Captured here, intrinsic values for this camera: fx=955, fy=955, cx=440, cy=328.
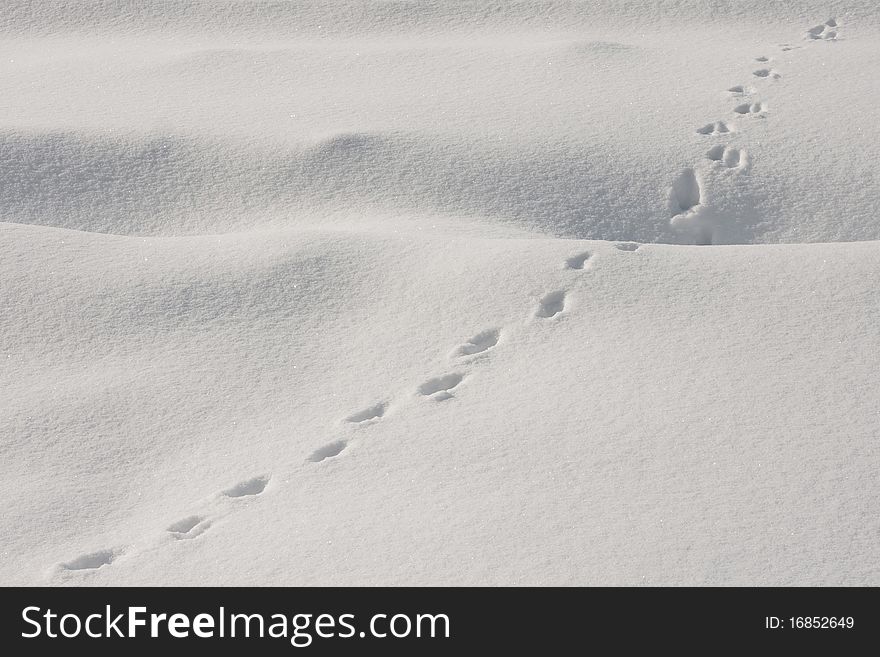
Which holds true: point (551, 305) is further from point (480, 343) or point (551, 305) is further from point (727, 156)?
point (727, 156)

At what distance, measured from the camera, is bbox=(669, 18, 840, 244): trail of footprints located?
3.86 m

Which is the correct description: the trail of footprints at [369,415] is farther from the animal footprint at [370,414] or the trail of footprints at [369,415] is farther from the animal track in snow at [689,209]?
the animal track in snow at [689,209]

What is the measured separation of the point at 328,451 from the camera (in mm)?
2611

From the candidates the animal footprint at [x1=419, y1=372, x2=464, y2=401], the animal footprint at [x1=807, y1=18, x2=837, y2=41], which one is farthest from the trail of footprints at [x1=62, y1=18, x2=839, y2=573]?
the animal footprint at [x1=807, y1=18, x2=837, y2=41]

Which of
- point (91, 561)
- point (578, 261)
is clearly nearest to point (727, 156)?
point (578, 261)

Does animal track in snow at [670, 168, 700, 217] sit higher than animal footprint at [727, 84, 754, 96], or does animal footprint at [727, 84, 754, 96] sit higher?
animal footprint at [727, 84, 754, 96]

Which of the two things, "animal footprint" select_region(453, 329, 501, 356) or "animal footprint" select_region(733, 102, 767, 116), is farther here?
"animal footprint" select_region(733, 102, 767, 116)

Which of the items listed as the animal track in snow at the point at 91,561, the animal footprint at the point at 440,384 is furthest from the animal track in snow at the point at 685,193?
the animal track in snow at the point at 91,561

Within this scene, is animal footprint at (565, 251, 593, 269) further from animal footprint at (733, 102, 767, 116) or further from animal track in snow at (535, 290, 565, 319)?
animal footprint at (733, 102, 767, 116)

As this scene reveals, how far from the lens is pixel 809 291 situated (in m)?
3.08

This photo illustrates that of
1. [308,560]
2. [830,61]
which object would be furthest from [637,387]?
[830,61]

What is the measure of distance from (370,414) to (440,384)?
0.23m
